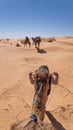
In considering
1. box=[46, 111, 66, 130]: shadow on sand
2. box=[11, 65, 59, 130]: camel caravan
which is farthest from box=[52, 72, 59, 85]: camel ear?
box=[46, 111, 66, 130]: shadow on sand

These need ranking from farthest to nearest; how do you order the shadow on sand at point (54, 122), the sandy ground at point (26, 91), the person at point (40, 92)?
the sandy ground at point (26, 91)
the shadow on sand at point (54, 122)
the person at point (40, 92)

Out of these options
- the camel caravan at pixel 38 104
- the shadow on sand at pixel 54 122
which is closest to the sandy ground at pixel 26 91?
the shadow on sand at pixel 54 122

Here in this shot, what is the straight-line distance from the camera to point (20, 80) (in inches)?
479

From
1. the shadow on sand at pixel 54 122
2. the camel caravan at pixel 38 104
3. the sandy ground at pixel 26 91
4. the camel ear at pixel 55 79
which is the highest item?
the camel caravan at pixel 38 104

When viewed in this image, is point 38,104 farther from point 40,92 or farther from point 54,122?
point 54,122

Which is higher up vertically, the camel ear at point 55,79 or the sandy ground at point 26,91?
the camel ear at point 55,79

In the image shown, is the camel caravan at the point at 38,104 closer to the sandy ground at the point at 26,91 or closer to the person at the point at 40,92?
the person at the point at 40,92

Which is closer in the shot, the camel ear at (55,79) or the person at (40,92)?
the person at (40,92)

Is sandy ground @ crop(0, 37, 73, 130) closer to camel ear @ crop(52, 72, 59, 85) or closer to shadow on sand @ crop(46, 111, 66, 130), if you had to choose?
shadow on sand @ crop(46, 111, 66, 130)

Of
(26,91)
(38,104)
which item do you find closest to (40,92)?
(38,104)

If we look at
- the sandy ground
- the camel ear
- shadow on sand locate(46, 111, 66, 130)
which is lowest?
the sandy ground

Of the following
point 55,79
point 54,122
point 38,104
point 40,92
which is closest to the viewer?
point 38,104

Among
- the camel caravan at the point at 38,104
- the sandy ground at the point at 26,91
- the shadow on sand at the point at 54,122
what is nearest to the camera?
the camel caravan at the point at 38,104

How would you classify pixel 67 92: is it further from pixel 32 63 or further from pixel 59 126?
pixel 32 63
